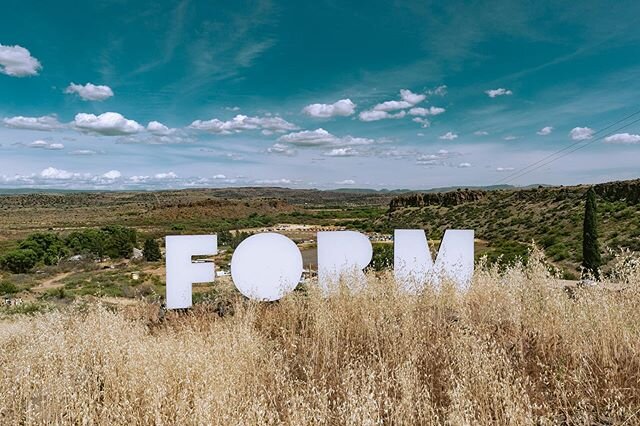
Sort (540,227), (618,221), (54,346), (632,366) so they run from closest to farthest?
(632,366) → (54,346) → (618,221) → (540,227)

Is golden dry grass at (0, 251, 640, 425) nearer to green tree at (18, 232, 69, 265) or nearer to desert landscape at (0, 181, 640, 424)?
desert landscape at (0, 181, 640, 424)

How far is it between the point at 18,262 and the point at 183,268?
119ft

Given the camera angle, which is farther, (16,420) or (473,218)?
(473,218)

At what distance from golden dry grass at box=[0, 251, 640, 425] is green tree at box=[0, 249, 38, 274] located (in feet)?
117

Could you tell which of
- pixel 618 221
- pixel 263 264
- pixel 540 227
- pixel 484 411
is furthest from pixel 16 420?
pixel 540 227

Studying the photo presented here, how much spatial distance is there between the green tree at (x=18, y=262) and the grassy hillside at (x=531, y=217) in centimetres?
3496

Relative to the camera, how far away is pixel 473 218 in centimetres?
5975

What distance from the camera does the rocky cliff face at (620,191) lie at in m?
43.3

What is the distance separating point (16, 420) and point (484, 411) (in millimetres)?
→ 4161

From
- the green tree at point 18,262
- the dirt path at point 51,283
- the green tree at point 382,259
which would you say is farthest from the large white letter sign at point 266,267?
the green tree at point 18,262

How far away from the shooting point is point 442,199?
79500mm

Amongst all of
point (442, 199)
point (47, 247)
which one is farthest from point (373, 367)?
point (442, 199)

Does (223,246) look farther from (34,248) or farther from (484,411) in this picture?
(484,411)

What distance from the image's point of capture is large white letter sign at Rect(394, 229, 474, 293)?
9711 mm
